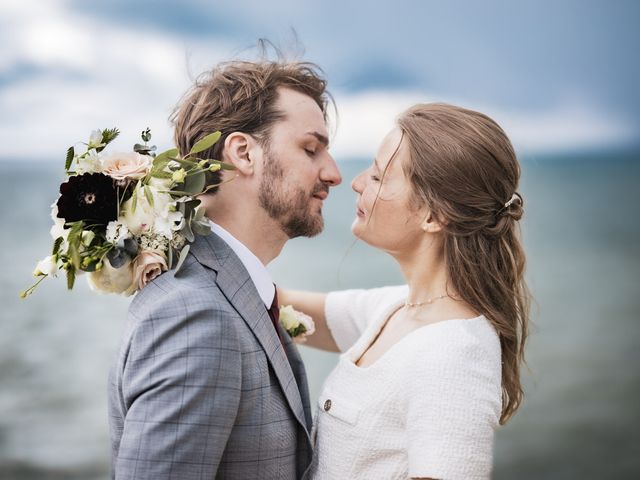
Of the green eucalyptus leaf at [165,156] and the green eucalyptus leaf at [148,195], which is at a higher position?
the green eucalyptus leaf at [165,156]

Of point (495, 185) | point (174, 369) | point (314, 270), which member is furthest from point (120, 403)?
point (314, 270)

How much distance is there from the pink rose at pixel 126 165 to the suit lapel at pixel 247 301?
245 mm

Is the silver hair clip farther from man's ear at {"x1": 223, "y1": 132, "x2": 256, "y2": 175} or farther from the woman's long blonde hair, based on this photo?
man's ear at {"x1": 223, "y1": 132, "x2": 256, "y2": 175}

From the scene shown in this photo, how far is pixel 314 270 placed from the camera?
7785mm

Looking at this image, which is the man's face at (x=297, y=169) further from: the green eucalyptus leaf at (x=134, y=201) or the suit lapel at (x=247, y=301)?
the green eucalyptus leaf at (x=134, y=201)

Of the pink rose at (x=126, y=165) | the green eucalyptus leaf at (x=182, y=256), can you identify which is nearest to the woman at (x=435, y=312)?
the green eucalyptus leaf at (x=182, y=256)

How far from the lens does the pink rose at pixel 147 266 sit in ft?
5.56

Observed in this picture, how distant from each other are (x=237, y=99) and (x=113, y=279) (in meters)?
0.73

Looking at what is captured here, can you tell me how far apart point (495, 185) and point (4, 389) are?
5101mm

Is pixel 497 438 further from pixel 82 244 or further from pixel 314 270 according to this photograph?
pixel 82 244

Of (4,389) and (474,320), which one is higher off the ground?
(474,320)

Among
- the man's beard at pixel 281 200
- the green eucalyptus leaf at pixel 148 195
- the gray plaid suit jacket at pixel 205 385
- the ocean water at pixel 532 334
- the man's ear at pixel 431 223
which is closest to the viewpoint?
the gray plaid suit jacket at pixel 205 385

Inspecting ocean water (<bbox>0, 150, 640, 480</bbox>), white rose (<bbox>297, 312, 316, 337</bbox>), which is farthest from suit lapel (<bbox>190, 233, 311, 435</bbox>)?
ocean water (<bbox>0, 150, 640, 480</bbox>)

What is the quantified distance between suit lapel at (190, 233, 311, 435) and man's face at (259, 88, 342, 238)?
27cm
